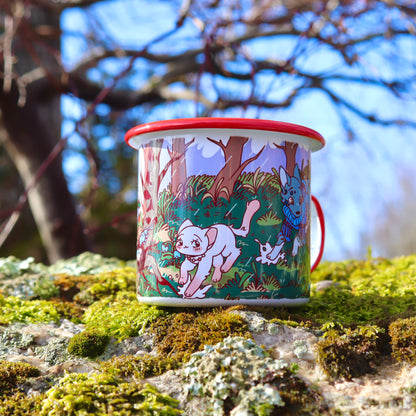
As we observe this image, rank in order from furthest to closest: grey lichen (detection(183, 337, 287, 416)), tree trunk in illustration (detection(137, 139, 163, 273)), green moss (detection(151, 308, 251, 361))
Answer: tree trunk in illustration (detection(137, 139, 163, 273)), green moss (detection(151, 308, 251, 361)), grey lichen (detection(183, 337, 287, 416))

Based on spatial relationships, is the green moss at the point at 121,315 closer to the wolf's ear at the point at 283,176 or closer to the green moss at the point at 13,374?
the green moss at the point at 13,374

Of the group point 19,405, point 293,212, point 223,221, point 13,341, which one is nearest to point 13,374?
point 19,405

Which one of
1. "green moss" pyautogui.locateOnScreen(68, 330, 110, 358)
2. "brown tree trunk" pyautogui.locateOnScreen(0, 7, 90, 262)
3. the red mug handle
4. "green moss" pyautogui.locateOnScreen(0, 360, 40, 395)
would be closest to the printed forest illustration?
"green moss" pyautogui.locateOnScreen(68, 330, 110, 358)

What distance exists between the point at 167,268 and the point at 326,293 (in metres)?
0.72

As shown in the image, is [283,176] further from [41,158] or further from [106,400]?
[41,158]

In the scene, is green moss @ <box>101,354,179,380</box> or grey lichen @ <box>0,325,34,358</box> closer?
green moss @ <box>101,354,179,380</box>

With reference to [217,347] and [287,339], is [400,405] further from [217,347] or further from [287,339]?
[217,347]

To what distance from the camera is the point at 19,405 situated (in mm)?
1276

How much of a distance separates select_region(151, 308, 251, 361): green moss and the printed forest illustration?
3.1 inches

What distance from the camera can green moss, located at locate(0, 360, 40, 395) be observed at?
4.43 ft

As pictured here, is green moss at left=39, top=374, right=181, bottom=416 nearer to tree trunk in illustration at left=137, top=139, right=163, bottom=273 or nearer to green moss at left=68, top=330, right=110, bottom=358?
green moss at left=68, top=330, right=110, bottom=358

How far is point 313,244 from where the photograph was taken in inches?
82.5

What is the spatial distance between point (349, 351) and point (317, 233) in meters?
0.81

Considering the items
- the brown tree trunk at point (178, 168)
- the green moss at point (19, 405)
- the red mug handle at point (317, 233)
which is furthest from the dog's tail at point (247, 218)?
the green moss at point (19, 405)
